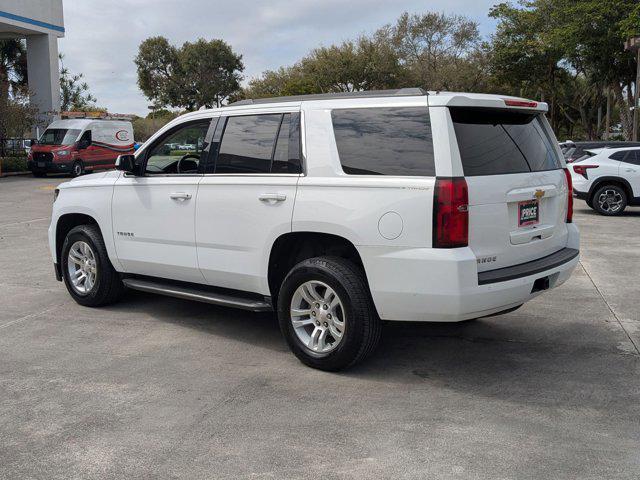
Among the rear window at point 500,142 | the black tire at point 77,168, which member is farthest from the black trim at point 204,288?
the black tire at point 77,168

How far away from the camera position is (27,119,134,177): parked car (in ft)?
90.0

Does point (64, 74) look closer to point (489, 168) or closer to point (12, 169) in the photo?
point (12, 169)

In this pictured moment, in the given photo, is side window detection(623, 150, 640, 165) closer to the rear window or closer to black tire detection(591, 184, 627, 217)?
black tire detection(591, 184, 627, 217)

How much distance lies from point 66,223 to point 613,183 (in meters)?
11.9

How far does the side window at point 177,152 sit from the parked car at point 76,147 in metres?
22.9

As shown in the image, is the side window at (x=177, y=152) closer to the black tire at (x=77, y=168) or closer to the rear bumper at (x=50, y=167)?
the rear bumper at (x=50, y=167)

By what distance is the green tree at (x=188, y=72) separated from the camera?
67750mm

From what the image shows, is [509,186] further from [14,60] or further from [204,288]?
[14,60]

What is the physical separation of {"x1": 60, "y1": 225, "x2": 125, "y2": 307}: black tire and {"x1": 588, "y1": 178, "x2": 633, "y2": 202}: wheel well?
11459 mm

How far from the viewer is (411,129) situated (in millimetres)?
4469

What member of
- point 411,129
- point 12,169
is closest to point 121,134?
point 12,169

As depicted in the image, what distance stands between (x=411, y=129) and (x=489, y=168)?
1.95 feet

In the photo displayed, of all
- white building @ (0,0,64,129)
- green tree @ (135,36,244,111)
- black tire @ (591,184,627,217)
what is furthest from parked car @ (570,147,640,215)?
green tree @ (135,36,244,111)

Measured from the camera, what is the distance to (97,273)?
21.5 ft
